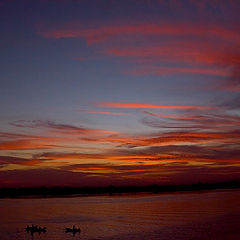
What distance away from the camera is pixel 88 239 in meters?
36.5

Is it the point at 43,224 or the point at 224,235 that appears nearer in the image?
the point at 224,235

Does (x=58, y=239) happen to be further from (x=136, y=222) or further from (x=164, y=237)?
(x=136, y=222)

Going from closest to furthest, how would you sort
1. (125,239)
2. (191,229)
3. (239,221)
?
(125,239) → (191,229) → (239,221)

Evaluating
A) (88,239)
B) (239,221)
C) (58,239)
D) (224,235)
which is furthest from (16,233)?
(239,221)

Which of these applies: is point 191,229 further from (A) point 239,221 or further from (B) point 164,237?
(A) point 239,221

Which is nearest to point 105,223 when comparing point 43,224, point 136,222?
point 136,222

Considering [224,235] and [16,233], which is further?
[16,233]

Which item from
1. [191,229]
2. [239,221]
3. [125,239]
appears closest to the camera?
[125,239]

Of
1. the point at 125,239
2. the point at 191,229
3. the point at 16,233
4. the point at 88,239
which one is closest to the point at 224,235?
the point at 191,229

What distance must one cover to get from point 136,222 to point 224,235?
15319 mm

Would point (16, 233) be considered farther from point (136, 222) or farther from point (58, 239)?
point (136, 222)

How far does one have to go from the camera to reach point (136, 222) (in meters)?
49.2

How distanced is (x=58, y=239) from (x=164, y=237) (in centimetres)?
1060

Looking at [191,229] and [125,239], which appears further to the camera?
[191,229]
